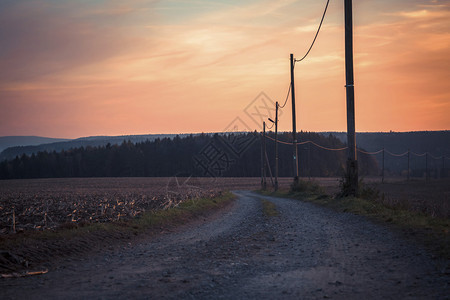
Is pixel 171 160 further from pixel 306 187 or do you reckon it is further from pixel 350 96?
pixel 350 96

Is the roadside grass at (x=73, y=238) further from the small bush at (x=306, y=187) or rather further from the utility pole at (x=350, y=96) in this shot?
the small bush at (x=306, y=187)

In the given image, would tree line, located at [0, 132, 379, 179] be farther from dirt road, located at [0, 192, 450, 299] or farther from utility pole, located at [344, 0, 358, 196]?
dirt road, located at [0, 192, 450, 299]

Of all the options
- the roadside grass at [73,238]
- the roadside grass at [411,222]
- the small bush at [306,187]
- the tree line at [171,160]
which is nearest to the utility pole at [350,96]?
the roadside grass at [411,222]

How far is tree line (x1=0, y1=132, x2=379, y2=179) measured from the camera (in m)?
118

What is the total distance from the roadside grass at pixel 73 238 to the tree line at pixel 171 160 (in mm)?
95393

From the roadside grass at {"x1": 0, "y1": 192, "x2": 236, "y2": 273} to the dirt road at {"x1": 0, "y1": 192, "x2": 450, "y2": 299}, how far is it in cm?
72

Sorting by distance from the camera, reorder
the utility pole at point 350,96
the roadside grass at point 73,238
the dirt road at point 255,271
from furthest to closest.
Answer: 1. the utility pole at point 350,96
2. the roadside grass at point 73,238
3. the dirt road at point 255,271

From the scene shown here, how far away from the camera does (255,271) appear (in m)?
6.41

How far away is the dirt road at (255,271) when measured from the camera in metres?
5.25

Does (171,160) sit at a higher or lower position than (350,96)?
lower

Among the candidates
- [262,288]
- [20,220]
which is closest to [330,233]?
[262,288]

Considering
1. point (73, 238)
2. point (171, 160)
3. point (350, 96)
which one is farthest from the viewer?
point (171, 160)

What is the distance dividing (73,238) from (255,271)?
→ 5.34m

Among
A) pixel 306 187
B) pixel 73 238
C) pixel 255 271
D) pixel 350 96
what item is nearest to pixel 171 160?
pixel 306 187
